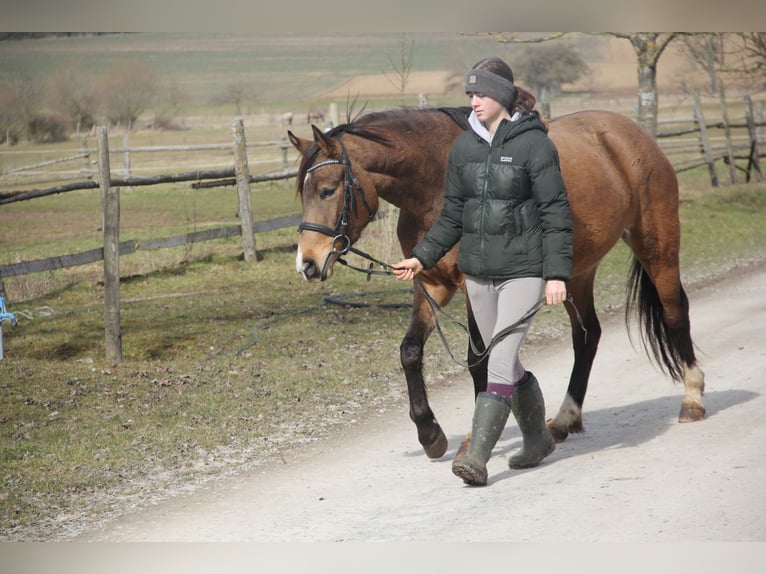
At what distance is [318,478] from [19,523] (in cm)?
147

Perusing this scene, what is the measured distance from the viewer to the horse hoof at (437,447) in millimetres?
5109

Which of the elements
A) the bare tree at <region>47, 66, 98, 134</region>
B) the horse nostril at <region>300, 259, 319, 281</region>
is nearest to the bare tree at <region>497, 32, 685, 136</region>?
the horse nostril at <region>300, 259, 319, 281</region>

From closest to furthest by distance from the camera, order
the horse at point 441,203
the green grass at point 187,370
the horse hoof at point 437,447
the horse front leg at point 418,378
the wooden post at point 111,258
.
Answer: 1. the horse at point 441,203
2. the horse front leg at point 418,378
3. the horse hoof at point 437,447
4. the green grass at point 187,370
5. the wooden post at point 111,258

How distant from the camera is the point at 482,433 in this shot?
4508 mm

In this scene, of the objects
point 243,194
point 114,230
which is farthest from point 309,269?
point 243,194

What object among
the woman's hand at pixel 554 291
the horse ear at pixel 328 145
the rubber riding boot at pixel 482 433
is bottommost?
the rubber riding boot at pixel 482 433

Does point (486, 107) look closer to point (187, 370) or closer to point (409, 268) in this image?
point (409, 268)

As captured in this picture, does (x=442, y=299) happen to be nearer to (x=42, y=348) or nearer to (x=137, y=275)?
(x=42, y=348)

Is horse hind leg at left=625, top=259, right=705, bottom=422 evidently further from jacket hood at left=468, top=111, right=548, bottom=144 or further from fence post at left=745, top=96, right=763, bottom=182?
fence post at left=745, top=96, right=763, bottom=182

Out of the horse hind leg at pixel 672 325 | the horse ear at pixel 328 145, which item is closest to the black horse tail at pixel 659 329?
the horse hind leg at pixel 672 325

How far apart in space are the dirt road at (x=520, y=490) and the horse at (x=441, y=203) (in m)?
0.28

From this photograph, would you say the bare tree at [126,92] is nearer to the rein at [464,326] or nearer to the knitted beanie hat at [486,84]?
the rein at [464,326]

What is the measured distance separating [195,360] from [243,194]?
208 inches

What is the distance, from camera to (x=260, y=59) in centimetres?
5438
